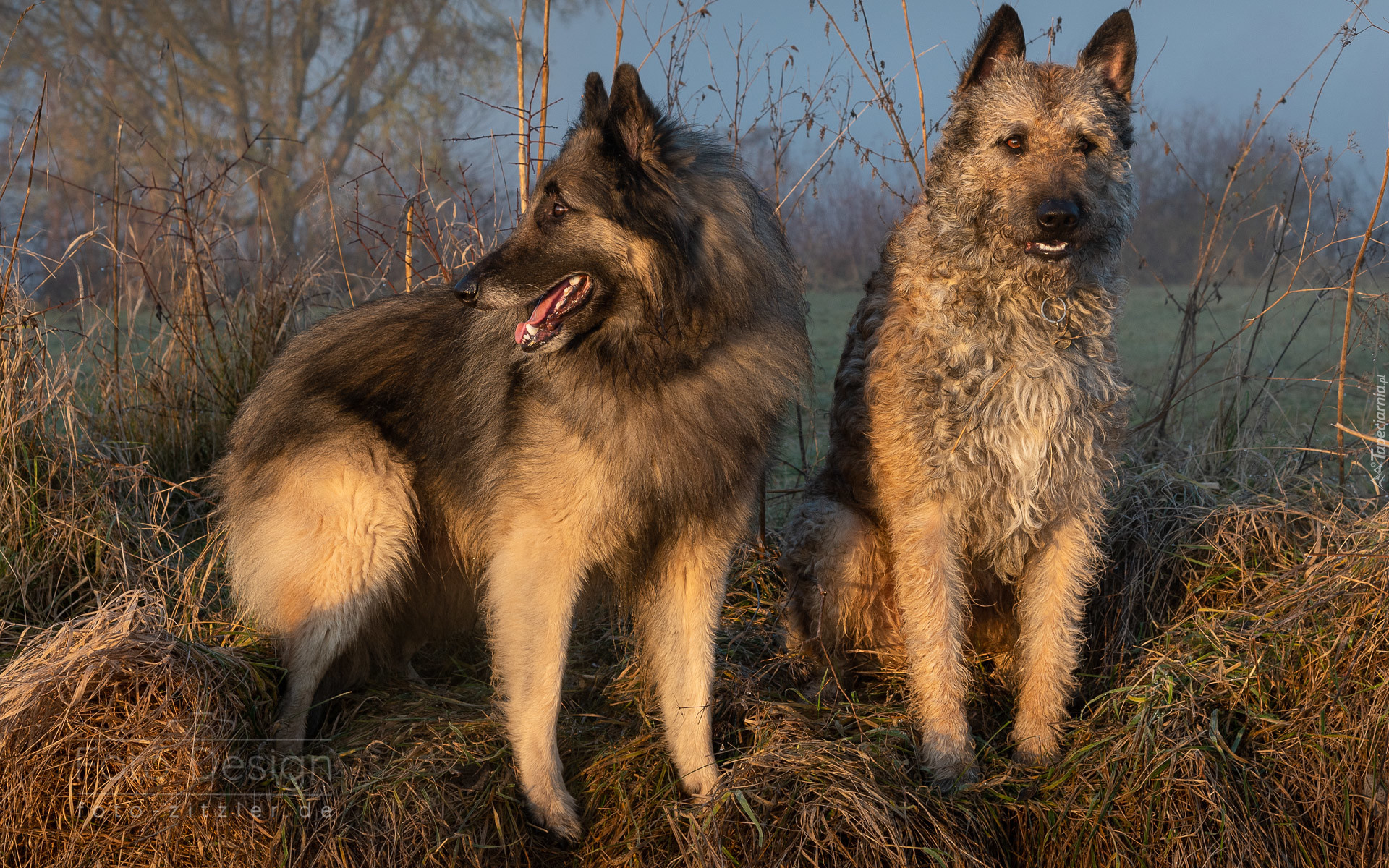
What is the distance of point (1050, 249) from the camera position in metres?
2.47

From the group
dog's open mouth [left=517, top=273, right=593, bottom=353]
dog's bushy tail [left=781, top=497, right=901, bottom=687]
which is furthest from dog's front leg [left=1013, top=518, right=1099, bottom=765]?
dog's open mouth [left=517, top=273, right=593, bottom=353]

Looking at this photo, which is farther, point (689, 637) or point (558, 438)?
point (689, 637)

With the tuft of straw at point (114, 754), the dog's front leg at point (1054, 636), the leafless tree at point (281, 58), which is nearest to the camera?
the tuft of straw at point (114, 754)

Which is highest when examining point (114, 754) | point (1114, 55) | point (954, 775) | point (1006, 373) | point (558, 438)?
point (1114, 55)

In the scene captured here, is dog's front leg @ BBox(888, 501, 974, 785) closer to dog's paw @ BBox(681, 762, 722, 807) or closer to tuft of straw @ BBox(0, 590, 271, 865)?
dog's paw @ BBox(681, 762, 722, 807)

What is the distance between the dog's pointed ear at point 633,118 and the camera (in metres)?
2.29

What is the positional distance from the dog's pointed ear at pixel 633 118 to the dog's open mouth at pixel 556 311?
0.38 metres

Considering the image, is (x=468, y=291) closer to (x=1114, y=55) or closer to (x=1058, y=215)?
(x=1058, y=215)

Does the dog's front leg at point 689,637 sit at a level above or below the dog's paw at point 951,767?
above

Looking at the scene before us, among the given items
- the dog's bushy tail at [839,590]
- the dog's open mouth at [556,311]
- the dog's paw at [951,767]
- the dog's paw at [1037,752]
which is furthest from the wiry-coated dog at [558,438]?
the dog's paw at [1037,752]

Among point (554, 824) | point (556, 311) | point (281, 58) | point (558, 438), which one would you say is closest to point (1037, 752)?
point (554, 824)

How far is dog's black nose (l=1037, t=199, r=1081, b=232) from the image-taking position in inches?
94.7

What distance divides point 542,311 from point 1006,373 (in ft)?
4.60

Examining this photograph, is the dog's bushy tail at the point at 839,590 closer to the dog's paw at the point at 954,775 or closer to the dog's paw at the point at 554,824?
the dog's paw at the point at 954,775
